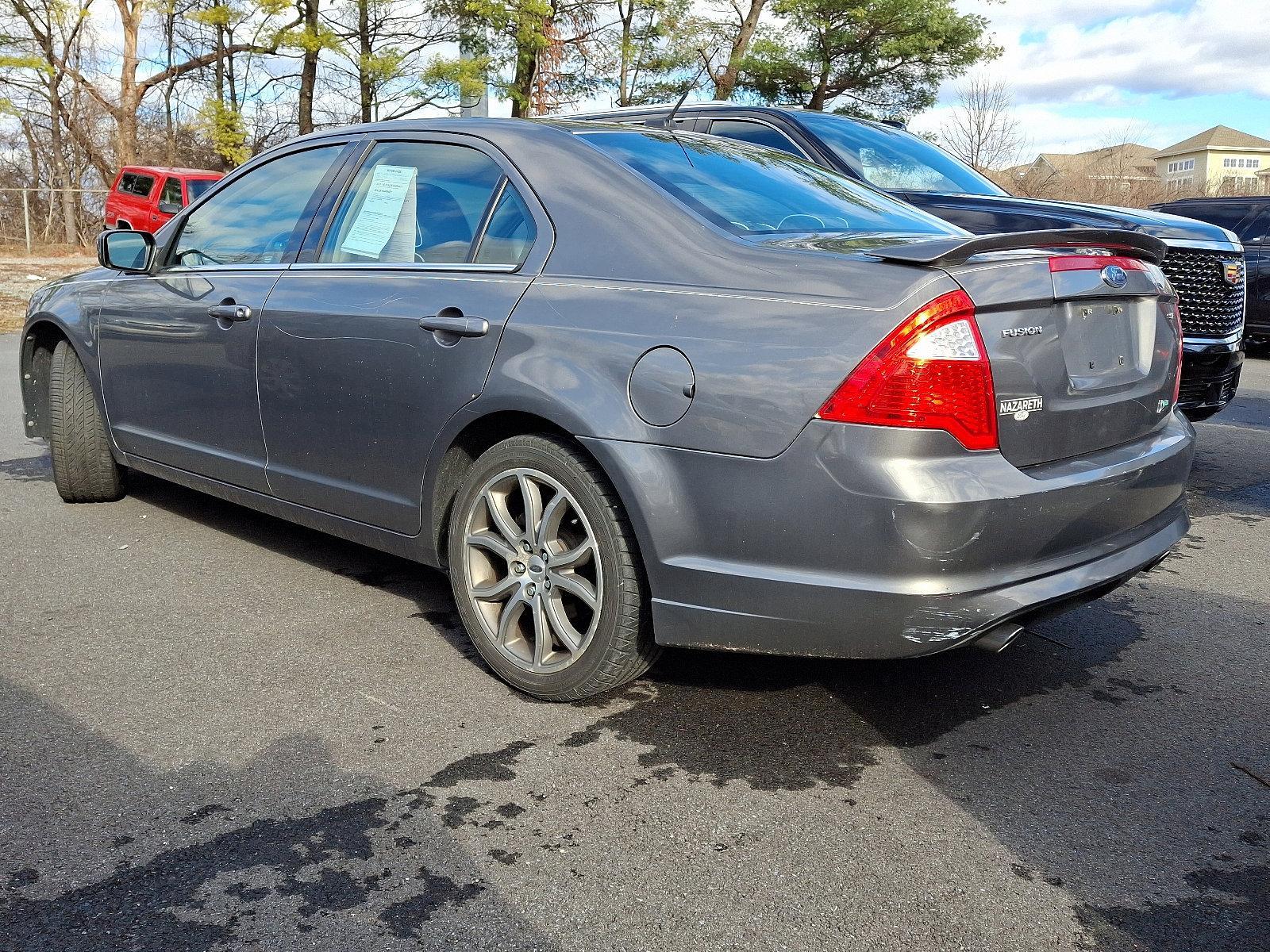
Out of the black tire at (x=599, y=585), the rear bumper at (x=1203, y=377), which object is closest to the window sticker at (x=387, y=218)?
the black tire at (x=599, y=585)

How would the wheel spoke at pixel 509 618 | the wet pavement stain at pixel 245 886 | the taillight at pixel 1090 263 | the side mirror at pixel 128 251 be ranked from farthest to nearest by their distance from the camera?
the side mirror at pixel 128 251 → the wheel spoke at pixel 509 618 → the taillight at pixel 1090 263 → the wet pavement stain at pixel 245 886

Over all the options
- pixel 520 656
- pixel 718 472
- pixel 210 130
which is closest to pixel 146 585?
pixel 520 656

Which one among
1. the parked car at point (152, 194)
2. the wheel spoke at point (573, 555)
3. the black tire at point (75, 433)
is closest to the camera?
the wheel spoke at point (573, 555)

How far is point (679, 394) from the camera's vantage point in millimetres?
2832

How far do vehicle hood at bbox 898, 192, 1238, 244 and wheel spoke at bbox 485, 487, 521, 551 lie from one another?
3768mm

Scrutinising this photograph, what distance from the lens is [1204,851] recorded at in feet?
8.28

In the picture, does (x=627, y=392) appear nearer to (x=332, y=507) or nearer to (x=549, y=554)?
(x=549, y=554)

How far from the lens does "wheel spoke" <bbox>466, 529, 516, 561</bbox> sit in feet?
10.9

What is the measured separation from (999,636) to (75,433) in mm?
4231

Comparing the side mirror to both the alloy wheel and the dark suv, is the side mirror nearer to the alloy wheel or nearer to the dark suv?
the alloy wheel

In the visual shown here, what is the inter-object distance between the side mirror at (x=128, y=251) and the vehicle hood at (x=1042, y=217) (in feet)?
13.0

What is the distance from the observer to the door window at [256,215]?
4.19m

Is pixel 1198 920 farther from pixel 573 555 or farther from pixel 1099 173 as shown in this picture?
pixel 1099 173

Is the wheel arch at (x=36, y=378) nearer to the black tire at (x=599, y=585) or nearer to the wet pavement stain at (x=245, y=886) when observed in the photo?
the black tire at (x=599, y=585)
